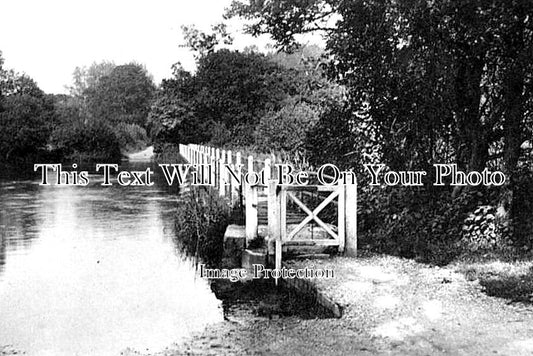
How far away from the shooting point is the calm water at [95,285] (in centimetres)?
718

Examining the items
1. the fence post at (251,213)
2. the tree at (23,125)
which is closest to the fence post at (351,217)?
the fence post at (251,213)

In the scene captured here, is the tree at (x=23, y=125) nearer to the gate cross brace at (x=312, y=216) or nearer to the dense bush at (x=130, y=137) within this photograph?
the dense bush at (x=130, y=137)

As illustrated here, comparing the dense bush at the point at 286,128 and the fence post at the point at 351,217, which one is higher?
the dense bush at the point at 286,128

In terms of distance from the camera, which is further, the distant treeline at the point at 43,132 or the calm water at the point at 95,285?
the distant treeline at the point at 43,132

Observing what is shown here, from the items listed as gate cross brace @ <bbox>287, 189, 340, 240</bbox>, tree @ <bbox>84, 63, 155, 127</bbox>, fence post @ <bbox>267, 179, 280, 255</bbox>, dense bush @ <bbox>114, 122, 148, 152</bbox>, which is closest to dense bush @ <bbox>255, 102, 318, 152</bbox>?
gate cross brace @ <bbox>287, 189, 340, 240</bbox>

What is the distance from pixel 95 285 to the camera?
9.69 m

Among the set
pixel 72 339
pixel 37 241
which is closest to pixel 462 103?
pixel 72 339

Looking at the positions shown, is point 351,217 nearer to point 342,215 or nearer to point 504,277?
point 342,215

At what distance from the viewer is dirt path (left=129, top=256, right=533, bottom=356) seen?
18.8ft

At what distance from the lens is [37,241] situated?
13508 millimetres

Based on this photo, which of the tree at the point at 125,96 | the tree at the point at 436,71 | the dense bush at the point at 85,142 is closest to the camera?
the tree at the point at 436,71

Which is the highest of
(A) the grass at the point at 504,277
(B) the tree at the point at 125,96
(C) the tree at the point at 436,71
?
(B) the tree at the point at 125,96

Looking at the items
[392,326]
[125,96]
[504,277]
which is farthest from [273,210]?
[125,96]

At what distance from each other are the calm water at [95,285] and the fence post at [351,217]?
211cm
